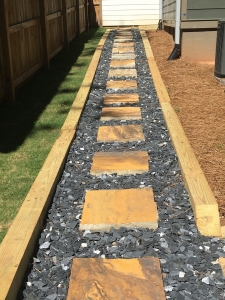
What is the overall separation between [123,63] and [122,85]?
7.37 feet

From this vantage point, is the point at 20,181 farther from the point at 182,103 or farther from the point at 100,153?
the point at 182,103

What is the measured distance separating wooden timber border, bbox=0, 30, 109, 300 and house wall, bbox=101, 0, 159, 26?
49.5 ft

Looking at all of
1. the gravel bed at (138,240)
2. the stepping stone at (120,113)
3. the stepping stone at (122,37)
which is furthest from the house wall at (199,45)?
the gravel bed at (138,240)

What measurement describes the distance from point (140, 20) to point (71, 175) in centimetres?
1613

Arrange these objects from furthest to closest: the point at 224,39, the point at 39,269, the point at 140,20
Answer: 1. the point at 140,20
2. the point at 224,39
3. the point at 39,269

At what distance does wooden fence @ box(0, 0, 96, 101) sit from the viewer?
19.0 ft

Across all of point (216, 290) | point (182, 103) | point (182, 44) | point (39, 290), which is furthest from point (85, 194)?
point (182, 44)

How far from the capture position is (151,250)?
102 inches

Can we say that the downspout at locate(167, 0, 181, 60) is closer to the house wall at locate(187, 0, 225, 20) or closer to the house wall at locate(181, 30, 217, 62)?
the house wall at locate(181, 30, 217, 62)

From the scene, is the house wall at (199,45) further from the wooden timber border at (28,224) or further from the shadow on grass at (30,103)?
the wooden timber border at (28,224)

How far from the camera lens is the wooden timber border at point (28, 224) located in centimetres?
221

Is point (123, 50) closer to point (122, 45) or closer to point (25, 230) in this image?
point (122, 45)

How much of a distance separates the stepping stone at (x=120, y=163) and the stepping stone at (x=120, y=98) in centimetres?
203

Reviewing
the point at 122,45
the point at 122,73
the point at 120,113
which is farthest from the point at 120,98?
the point at 122,45
